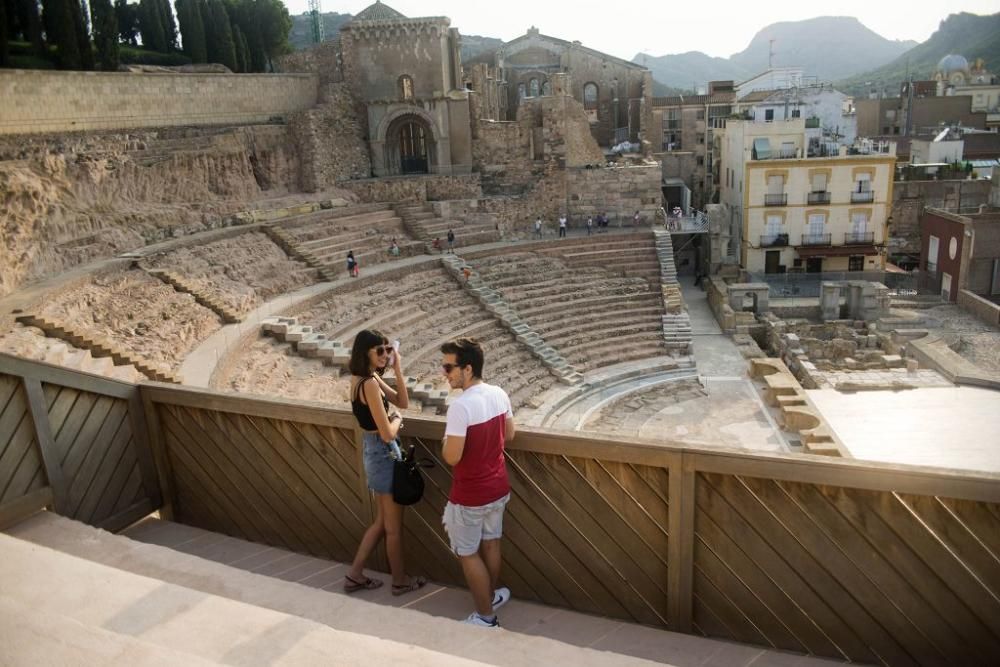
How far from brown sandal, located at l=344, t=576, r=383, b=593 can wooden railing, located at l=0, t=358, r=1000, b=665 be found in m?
0.24

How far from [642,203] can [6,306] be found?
18635 millimetres

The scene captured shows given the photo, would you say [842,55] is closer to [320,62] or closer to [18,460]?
[320,62]

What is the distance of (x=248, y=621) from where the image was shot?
2486 millimetres

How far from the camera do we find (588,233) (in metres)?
24.0

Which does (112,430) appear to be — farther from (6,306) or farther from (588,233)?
(588,233)

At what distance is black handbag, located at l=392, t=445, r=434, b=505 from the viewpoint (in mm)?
3611

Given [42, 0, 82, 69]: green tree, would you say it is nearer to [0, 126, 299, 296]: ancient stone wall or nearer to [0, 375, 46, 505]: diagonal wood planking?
[0, 126, 299, 296]: ancient stone wall

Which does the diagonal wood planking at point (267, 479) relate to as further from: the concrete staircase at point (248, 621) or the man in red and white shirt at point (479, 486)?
the man in red and white shirt at point (479, 486)

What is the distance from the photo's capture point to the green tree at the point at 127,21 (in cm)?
2880

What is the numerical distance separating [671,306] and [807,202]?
9.34 m

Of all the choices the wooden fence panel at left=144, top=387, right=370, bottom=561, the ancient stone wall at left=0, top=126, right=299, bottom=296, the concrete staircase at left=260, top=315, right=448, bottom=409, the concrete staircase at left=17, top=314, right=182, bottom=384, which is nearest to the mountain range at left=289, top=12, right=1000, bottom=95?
the ancient stone wall at left=0, top=126, right=299, bottom=296

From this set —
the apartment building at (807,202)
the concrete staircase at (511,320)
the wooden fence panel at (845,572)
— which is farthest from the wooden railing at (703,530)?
the apartment building at (807,202)

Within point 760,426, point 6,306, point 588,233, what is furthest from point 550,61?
point 6,306

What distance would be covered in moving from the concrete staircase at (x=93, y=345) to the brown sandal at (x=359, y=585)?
326 inches
